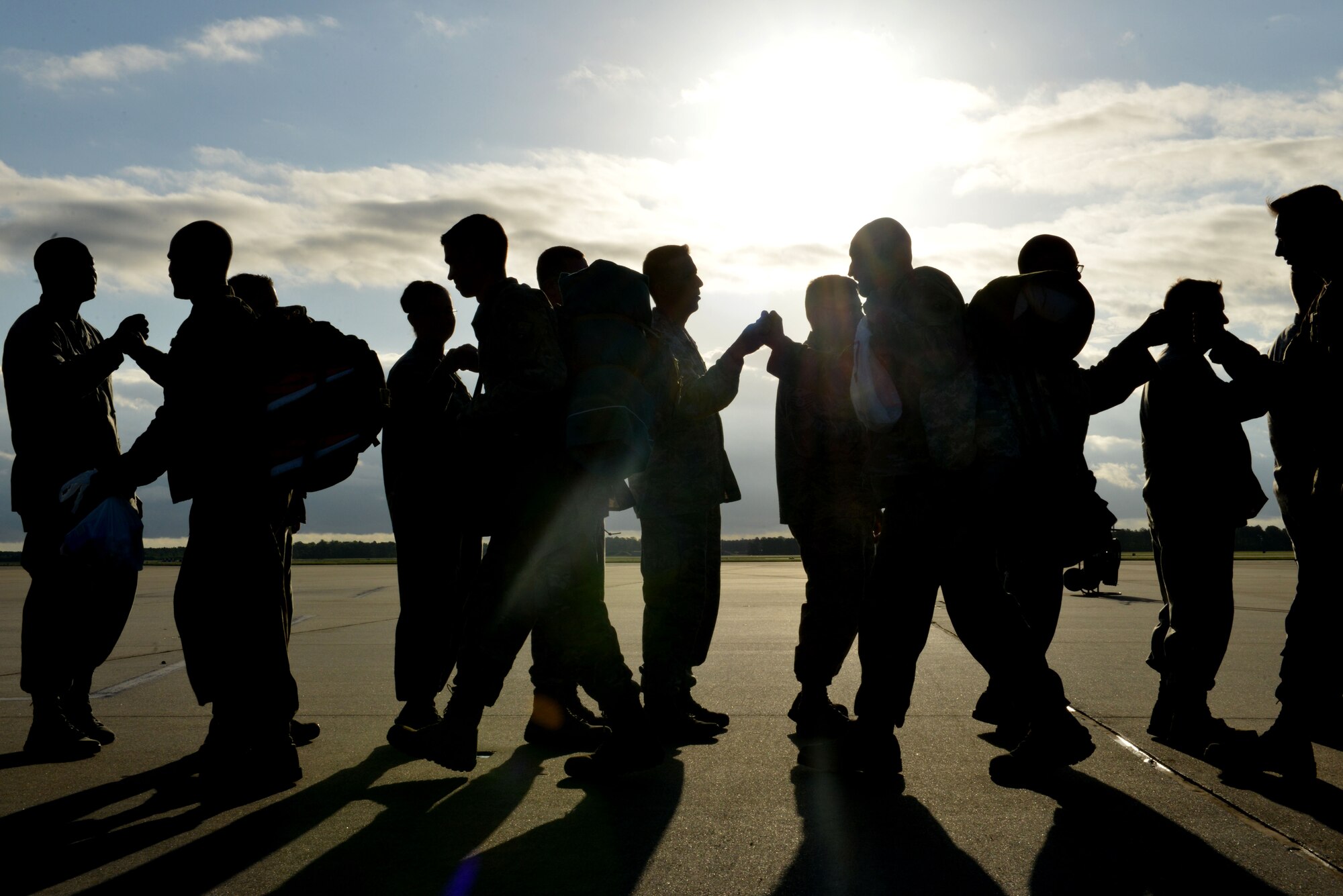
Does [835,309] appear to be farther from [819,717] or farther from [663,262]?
[819,717]

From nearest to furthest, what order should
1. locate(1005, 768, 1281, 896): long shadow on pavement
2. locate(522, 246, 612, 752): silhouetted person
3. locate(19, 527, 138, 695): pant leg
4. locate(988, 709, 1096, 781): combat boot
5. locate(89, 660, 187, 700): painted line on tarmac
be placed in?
locate(1005, 768, 1281, 896): long shadow on pavement < locate(988, 709, 1096, 781): combat boot < locate(522, 246, 612, 752): silhouetted person < locate(19, 527, 138, 695): pant leg < locate(89, 660, 187, 700): painted line on tarmac

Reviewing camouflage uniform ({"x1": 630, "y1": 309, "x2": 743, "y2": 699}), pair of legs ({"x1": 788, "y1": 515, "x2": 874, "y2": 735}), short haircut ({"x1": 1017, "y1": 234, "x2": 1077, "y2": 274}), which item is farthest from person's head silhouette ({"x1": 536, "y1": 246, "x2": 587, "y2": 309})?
short haircut ({"x1": 1017, "y1": 234, "x2": 1077, "y2": 274})

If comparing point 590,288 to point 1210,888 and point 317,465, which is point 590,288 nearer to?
point 317,465

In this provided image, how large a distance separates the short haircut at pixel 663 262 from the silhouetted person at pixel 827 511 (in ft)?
2.11

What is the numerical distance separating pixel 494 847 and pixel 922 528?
5.31 ft

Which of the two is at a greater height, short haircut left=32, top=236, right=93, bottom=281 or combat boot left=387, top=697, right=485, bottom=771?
short haircut left=32, top=236, right=93, bottom=281

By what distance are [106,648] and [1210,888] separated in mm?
4031

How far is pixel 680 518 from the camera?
443 centimetres

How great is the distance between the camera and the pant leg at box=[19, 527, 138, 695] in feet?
14.0

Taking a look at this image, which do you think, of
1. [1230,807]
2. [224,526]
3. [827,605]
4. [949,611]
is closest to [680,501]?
[827,605]

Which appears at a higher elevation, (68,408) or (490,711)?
(68,408)

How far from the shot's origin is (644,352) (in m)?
3.83

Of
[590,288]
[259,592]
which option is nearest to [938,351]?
[590,288]

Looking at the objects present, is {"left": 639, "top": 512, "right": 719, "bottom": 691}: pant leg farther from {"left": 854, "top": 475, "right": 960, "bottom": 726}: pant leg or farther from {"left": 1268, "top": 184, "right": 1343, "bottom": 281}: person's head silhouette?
{"left": 1268, "top": 184, "right": 1343, "bottom": 281}: person's head silhouette
